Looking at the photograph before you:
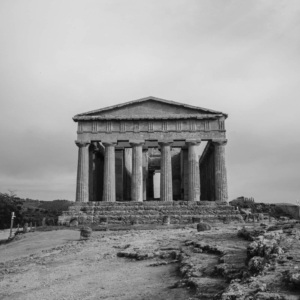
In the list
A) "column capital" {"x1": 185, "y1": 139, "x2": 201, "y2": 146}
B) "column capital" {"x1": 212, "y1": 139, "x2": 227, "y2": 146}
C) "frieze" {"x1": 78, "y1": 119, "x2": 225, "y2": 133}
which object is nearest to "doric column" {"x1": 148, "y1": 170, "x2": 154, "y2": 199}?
"frieze" {"x1": 78, "y1": 119, "x2": 225, "y2": 133}

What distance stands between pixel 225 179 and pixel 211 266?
27880 millimetres

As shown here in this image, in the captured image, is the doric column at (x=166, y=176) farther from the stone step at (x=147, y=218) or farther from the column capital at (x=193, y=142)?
the stone step at (x=147, y=218)

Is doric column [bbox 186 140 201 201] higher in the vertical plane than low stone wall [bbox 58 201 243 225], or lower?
higher

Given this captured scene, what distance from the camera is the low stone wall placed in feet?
101

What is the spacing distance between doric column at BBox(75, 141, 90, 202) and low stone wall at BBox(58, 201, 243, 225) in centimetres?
222

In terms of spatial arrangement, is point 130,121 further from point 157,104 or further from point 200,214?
point 200,214

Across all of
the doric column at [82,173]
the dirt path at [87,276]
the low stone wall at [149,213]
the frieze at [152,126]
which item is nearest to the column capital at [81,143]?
the doric column at [82,173]

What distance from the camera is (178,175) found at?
161 feet

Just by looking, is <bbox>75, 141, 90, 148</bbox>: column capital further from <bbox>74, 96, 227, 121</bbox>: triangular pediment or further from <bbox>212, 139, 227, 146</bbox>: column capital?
<bbox>212, 139, 227, 146</bbox>: column capital

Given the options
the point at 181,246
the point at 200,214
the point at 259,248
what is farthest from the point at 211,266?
the point at 200,214

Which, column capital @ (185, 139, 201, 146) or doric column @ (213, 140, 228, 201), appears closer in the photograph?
doric column @ (213, 140, 228, 201)

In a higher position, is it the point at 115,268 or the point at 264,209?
the point at 264,209

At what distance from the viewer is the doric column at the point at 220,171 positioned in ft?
121

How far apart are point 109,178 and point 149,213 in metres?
6.74
